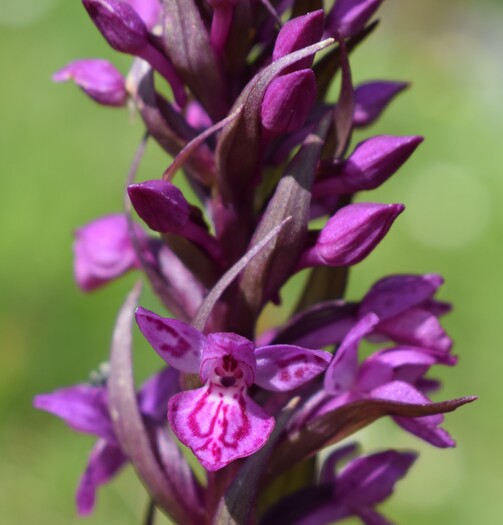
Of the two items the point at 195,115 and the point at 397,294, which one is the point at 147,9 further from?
the point at 397,294

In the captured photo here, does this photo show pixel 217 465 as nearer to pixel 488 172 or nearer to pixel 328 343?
pixel 328 343

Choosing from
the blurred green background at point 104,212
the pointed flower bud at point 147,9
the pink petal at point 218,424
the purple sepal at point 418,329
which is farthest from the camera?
the blurred green background at point 104,212

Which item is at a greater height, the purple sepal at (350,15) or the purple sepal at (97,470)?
the purple sepal at (350,15)

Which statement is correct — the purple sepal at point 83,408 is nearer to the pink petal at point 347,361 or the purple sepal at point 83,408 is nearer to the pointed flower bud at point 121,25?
the pink petal at point 347,361

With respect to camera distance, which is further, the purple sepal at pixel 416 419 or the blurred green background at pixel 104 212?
the blurred green background at pixel 104 212

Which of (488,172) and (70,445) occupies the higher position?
(70,445)

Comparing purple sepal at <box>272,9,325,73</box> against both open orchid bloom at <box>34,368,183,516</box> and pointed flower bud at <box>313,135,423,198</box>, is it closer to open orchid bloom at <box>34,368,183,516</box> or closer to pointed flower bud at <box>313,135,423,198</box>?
pointed flower bud at <box>313,135,423,198</box>

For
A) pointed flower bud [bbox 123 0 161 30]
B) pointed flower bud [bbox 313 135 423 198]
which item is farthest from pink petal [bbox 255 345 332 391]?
pointed flower bud [bbox 123 0 161 30]

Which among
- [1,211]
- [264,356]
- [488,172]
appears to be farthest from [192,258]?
[488,172]

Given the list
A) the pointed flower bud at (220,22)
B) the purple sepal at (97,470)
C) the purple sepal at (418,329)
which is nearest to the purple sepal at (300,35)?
the pointed flower bud at (220,22)
